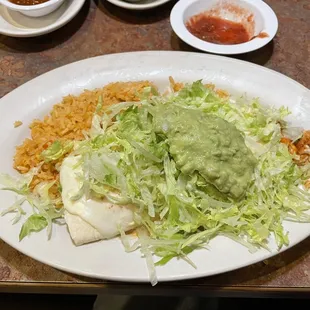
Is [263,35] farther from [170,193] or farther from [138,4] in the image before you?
[170,193]

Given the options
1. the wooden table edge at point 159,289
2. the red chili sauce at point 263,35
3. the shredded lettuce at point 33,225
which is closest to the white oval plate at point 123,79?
the shredded lettuce at point 33,225

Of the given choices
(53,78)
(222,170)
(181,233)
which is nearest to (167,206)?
(181,233)

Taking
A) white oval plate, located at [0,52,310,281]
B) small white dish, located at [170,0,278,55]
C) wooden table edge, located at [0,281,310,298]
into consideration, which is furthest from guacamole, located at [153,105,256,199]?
small white dish, located at [170,0,278,55]

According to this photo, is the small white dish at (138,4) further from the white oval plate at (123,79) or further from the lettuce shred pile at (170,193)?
the lettuce shred pile at (170,193)

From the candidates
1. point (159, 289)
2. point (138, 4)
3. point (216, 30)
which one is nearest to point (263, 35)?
point (216, 30)

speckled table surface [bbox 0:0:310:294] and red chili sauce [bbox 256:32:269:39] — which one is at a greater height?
red chili sauce [bbox 256:32:269:39]

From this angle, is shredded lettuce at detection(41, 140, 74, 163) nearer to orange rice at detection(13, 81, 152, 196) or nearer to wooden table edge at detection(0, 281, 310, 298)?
orange rice at detection(13, 81, 152, 196)
